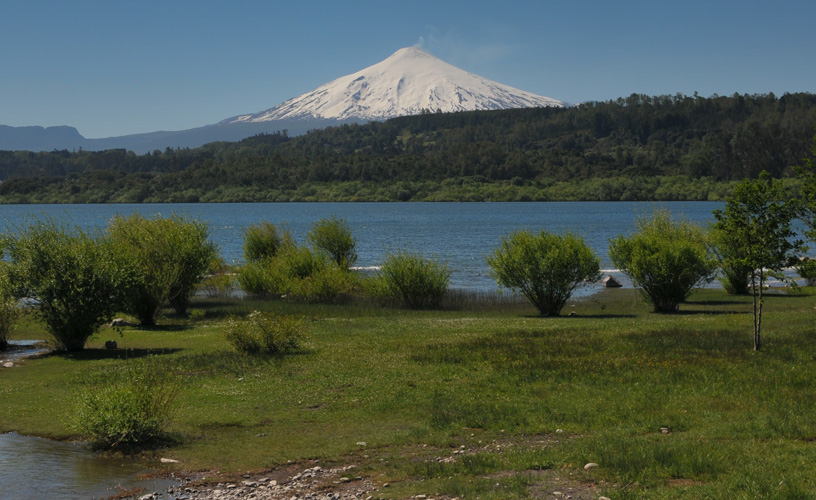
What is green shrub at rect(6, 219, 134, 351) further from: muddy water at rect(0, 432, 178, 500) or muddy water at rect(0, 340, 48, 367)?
muddy water at rect(0, 432, 178, 500)

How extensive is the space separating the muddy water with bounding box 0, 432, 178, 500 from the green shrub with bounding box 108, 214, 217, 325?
1660 cm

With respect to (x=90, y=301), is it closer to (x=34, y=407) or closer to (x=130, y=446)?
(x=34, y=407)

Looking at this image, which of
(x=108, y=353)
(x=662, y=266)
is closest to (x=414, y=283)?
(x=662, y=266)

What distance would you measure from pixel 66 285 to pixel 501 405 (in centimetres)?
1466

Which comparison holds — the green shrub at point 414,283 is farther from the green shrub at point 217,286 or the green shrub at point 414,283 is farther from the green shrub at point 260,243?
the green shrub at point 260,243

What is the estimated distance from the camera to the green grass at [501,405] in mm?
10820

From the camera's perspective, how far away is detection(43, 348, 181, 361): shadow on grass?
22.8 m

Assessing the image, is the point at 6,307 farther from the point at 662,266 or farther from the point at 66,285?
the point at 662,266

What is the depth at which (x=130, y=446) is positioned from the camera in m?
13.5

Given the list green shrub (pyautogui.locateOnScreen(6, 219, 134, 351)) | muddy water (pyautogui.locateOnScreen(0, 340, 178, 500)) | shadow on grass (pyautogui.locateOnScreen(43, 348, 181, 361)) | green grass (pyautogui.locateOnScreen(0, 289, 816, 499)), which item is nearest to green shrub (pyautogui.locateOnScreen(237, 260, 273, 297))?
green grass (pyautogui.locateOnScreen(0, 289, 816, 499))

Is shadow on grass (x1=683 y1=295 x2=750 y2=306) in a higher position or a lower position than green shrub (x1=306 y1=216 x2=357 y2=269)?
lower

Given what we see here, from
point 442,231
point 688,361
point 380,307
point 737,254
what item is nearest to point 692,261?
point 737,254

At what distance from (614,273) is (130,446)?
170ft

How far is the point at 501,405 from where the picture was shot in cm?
1519
